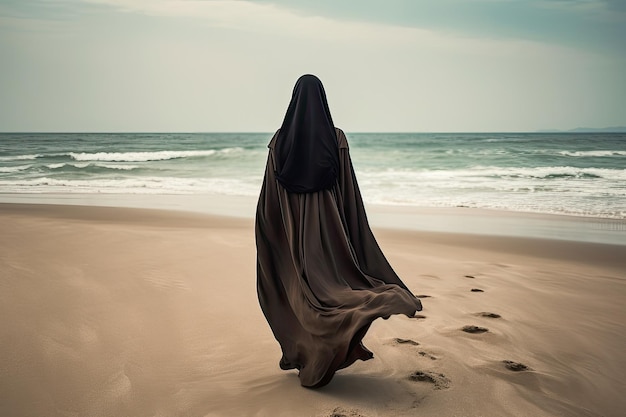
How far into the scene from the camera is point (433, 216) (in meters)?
12.2

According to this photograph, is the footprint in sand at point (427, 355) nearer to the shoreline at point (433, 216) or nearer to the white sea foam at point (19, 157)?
the shoreline at point (433, 216)

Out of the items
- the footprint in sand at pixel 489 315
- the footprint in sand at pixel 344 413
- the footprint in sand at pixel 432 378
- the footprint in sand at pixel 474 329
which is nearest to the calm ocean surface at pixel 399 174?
the footprint in sand at pixel 489 315

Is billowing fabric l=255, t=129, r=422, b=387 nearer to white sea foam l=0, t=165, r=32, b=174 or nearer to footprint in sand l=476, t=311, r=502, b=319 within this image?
footprint in sand l=476, t=311, r=502, b=319

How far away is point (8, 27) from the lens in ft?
118

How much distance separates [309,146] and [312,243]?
0.58m

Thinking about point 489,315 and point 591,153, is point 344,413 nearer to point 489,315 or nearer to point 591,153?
point 489,315

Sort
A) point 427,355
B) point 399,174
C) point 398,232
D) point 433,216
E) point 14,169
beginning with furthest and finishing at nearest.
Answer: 1. point 14,169
2. point 399,174
3. point 433,216
4. point 398,232
5. point 427,355

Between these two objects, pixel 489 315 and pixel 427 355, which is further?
pixel 489 315

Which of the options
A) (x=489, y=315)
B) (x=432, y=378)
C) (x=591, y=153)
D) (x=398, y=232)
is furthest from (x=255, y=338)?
(x=591, y=153)

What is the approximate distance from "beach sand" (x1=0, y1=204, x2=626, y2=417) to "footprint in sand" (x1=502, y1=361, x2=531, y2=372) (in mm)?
13

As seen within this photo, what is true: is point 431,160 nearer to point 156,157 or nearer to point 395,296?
point 156,157

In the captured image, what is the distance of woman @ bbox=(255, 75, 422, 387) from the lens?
3.52m

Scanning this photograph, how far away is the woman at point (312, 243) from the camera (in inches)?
139

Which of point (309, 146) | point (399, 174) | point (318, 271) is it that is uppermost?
point (309, 146)
